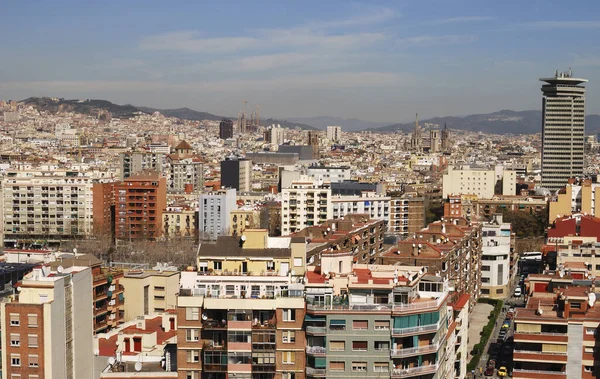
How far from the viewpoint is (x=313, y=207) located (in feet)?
122

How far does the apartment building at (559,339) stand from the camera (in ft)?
49.9

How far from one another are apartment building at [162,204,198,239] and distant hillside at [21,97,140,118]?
134m

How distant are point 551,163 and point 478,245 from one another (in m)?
33.9

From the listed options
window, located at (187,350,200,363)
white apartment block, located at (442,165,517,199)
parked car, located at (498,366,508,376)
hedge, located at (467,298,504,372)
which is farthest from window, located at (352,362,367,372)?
white apartment block, located at (442,165,517,199)

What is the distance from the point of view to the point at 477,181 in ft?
189

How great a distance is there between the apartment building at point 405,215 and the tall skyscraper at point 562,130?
70.6 ft

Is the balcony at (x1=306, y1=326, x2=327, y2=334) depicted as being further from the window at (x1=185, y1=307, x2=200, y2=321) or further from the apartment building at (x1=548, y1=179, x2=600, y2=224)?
the apartment building at (x1=548, y1=179, x2=600, y2=224)

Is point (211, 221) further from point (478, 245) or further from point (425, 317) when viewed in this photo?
point (425, 317)

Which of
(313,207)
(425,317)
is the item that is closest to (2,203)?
(313,207)

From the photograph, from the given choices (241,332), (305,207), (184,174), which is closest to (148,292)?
(241,332)

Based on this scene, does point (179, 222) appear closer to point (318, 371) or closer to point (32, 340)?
point (32, 340)

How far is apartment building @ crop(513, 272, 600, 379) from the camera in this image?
49.9 ft

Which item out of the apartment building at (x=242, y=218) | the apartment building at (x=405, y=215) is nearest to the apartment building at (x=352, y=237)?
the apartment building at (x=405, y=215)

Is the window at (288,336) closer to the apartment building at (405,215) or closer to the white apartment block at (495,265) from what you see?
the white apartment block at (495,265)
